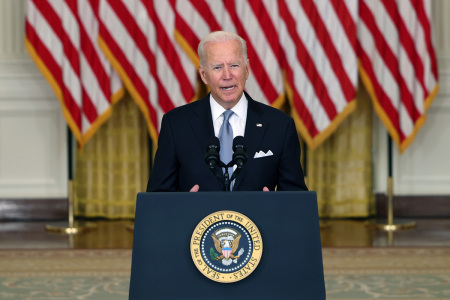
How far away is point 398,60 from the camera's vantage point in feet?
18.1

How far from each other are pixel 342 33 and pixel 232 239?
13.8 feet

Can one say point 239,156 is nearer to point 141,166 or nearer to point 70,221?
point 70,221

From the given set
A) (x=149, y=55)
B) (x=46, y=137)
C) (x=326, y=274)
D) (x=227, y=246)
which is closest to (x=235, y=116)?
(x=227, y=246)

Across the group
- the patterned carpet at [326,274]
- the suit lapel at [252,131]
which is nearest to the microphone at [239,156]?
the suit lapel at [252,131]

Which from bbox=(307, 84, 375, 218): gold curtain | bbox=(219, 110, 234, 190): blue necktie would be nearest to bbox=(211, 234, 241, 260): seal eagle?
bbox=(219, 110, 234, 190): blue necktie

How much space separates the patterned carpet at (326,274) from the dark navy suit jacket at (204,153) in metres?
1.75

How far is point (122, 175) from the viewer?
5.97 m

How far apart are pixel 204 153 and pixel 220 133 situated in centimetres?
8

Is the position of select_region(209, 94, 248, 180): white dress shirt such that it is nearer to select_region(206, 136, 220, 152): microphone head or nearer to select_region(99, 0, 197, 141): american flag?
select_region(206, 136, 220, 152): microphone head

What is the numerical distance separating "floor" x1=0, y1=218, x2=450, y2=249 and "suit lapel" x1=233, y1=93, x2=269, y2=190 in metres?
2.77

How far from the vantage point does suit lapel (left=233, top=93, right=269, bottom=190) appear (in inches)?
75.5

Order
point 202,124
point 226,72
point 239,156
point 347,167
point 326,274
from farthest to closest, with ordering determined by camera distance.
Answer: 1. point 347,167
2. point 326,274
3. point 202,124
4. point 226,72
5. point 239,156

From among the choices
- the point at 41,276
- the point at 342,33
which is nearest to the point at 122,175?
the point at 41,276

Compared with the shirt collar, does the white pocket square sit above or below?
below
